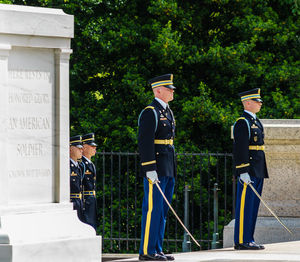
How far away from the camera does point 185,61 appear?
660 inches

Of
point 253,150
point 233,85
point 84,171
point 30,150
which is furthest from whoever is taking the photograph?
point 233,85

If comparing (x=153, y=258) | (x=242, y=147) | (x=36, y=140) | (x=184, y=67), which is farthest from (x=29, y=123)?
(x=184, y=67)

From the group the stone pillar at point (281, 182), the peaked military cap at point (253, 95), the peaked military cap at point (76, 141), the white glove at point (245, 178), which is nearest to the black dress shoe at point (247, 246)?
the white glove at point (245, 178)

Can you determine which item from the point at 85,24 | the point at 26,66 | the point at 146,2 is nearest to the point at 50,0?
the point at 85,24

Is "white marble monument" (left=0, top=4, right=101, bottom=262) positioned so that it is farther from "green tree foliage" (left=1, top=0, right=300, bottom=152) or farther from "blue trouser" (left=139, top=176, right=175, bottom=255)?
"green tree foliage" (left=1, top=0, right=300, bottom=152)

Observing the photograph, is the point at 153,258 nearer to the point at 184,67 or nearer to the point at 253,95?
the point at 253,95

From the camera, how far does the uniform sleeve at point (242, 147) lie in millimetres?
8741

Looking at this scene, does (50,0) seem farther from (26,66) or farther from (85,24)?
(26,66)

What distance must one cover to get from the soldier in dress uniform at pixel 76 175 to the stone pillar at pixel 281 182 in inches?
72.0

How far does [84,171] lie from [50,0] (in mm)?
7766

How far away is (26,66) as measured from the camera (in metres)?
6.98

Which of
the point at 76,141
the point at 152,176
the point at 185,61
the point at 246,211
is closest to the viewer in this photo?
the point at 152,176

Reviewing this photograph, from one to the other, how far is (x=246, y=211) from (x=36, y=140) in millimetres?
2881

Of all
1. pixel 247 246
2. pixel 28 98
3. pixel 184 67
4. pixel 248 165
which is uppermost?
pixel 184 67
